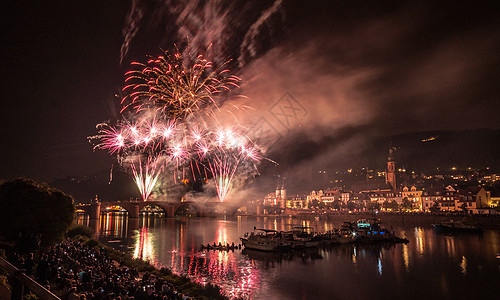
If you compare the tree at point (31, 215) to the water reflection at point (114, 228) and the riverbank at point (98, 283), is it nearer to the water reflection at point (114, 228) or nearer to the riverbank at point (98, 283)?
the riverbank at point (98, 283)

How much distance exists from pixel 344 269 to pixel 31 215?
93.2ft

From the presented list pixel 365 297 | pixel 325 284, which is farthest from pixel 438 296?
A: pixel 325 284

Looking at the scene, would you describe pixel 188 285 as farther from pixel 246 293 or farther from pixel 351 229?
pixel 351 229

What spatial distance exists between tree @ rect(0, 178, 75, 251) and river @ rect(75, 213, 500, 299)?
11339mm

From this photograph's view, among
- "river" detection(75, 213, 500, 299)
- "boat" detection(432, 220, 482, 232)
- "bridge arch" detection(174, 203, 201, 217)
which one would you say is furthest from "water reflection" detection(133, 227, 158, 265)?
"bridge arch" detection(174, 203, 201, 217)

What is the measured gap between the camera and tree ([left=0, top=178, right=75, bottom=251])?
21094mm

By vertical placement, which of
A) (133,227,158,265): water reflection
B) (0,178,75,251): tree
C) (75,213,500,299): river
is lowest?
(75,213,500,299): river

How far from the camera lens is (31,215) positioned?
2178 centimetres

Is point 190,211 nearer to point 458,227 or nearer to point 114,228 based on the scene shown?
point 114,228

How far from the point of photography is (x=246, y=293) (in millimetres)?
23453

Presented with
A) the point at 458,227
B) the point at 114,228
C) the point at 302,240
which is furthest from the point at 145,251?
the point at 458,227

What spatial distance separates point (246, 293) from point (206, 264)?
1122cm

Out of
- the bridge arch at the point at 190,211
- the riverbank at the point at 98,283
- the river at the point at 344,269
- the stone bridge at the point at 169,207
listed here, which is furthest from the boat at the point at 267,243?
the bridge arch at the point at 190,211

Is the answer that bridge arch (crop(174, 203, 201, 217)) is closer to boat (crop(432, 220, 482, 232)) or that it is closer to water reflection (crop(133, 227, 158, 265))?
water reflection (crop(133, 227, 158, 265))
